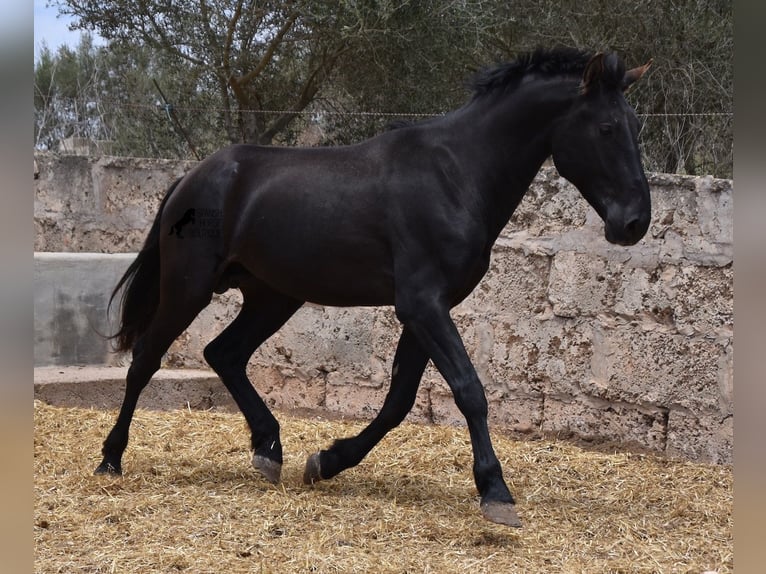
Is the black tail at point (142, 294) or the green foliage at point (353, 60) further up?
the green foliage at point (353, 60)

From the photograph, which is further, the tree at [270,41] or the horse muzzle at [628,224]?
the tree at [270,41]

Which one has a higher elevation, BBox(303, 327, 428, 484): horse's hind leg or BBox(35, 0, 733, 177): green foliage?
BBox(35, 0, 733, 177): green foliage

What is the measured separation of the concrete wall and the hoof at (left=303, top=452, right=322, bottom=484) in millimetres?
1659

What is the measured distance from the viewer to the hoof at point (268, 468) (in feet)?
15.0

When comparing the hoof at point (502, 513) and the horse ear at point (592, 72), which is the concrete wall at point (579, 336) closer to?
the horse ear at point (592, 72)

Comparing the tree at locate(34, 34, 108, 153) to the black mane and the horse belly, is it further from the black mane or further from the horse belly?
the black mane

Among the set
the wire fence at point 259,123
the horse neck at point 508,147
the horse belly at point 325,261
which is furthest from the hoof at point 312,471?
the wire fence at point 259,123

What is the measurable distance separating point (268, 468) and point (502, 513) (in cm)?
139

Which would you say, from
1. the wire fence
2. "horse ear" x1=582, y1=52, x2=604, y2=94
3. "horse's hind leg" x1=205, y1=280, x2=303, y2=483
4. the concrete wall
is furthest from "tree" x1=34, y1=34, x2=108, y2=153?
"horse ear" x1=582, y1=52, x2=604, y2=94

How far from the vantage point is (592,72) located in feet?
12.7

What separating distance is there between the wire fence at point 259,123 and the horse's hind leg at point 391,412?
299cm

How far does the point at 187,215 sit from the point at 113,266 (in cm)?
238

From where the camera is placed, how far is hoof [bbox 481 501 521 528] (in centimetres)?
370

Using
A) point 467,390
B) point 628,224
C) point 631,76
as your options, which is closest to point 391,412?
point 467,390
